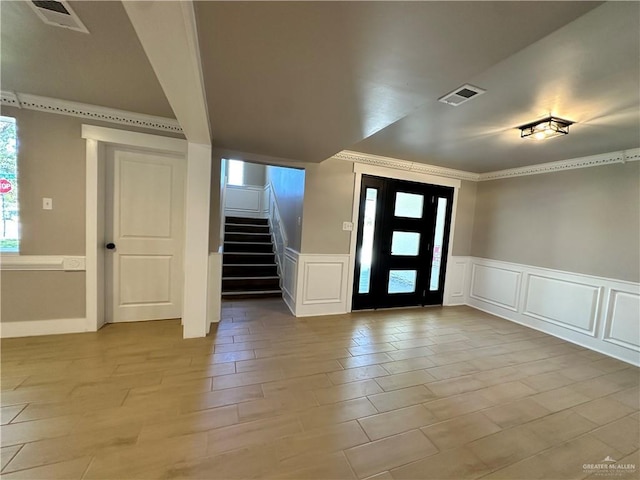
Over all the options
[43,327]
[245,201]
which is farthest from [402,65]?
[245,201]

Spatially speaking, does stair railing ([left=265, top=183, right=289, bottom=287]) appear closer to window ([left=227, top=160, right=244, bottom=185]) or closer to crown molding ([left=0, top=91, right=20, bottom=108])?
window ([left=227, top=160, right=244, bottom=185])

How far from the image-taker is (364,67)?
1.38 m

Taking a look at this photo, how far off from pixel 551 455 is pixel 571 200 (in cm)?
323

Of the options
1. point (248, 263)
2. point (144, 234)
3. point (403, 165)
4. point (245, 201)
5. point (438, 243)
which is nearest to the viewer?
point (144, 234)

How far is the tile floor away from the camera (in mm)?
1420

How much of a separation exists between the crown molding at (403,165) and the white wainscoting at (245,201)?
3531 mm

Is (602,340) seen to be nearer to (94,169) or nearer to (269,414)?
(269,414)

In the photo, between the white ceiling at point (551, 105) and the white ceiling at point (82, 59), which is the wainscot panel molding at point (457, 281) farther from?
the white ceiling at point (82, 59)

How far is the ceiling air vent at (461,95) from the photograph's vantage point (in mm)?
1838

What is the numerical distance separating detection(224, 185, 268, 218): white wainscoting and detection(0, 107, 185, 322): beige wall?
4.11m

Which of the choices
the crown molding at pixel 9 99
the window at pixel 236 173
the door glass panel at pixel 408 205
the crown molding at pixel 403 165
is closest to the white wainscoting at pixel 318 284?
the door glass panel at pixel 408 205

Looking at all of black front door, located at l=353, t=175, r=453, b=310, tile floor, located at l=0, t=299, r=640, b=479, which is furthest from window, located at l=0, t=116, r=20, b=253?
black front door, located at l=353, t=175, r=453, b=310

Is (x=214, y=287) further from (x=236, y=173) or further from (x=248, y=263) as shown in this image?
(x=236, y=173)

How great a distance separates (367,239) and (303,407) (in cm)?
268
